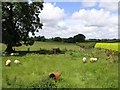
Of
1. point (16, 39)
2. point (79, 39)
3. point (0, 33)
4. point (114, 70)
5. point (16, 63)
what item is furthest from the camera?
point (79, 39)

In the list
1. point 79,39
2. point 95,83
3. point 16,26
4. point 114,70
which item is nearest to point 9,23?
point 16,26

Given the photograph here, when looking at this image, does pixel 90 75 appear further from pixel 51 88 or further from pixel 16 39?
pixel 16 39

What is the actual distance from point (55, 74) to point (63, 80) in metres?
0.69

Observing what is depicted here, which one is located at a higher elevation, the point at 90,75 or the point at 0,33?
the point at 0,33

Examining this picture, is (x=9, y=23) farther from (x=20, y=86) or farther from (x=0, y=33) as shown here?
(x=20, y=86)

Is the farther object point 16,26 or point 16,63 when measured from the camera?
point 16,26

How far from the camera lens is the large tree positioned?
4556cm

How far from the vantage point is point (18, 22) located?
156 feet

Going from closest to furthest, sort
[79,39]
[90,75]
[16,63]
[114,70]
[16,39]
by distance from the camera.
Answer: [90,75] < [114,70] < [16,63] < [16,39] < [79,39]

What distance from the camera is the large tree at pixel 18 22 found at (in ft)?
149

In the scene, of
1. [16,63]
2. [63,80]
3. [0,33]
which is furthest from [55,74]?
[0,33]

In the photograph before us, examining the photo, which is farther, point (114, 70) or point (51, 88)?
point (114, 70)

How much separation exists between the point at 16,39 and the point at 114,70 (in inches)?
1031

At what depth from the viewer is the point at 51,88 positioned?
17.7 meters
